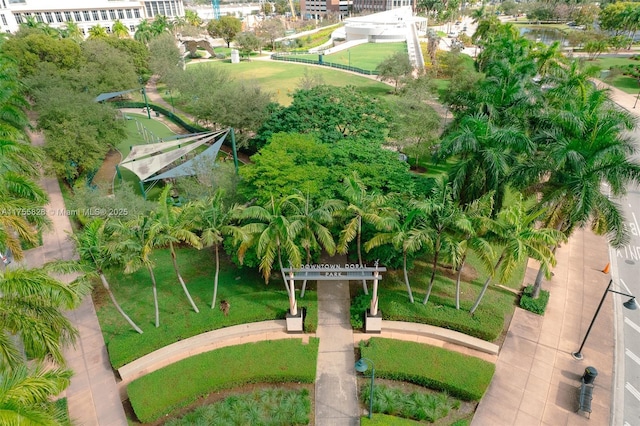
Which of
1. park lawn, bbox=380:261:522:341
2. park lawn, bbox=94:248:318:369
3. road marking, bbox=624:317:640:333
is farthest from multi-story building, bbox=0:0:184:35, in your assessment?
road marking, bbox=624:317:640:333

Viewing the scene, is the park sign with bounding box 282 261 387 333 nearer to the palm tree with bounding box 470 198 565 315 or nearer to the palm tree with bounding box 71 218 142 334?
the palm tree with bounding box 470 198 565 315

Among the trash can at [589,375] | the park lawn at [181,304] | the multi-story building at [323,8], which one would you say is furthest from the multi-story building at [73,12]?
the trash can at [589,375]

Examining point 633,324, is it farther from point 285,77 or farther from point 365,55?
point 365,55

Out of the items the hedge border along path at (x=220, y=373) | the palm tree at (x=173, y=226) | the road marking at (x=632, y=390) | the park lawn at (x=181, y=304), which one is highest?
the palm tree at (x=173, y=226)

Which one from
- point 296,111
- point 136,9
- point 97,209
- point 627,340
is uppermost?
point 136,9

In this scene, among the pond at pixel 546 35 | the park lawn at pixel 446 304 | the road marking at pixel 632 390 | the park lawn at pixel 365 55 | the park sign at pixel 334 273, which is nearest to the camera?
the road marking at pixel 632 390

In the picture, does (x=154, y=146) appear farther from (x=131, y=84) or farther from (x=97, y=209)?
(x=131, y=84)

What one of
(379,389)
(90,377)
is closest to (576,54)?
(379,389)

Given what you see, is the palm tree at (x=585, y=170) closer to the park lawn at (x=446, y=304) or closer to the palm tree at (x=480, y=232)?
the palm tree at (x=480, y=232)
